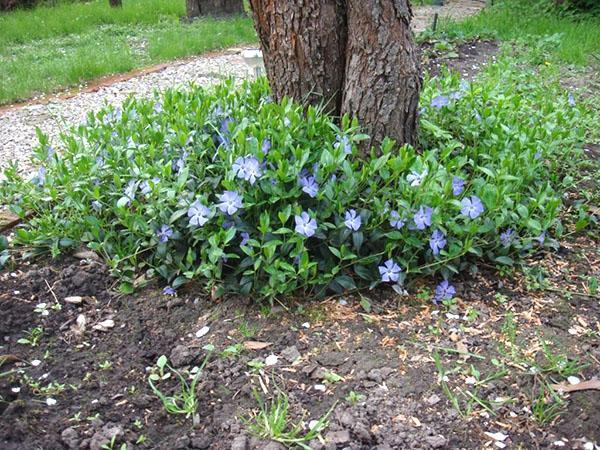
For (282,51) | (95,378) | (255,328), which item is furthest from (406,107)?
(95,378)

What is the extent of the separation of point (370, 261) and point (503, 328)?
0.58 m

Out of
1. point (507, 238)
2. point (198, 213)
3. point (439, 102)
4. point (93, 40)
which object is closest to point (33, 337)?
point (198, 213)

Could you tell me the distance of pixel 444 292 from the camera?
107 inches

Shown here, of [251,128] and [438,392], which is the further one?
[251,128]

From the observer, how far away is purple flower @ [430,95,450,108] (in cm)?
356

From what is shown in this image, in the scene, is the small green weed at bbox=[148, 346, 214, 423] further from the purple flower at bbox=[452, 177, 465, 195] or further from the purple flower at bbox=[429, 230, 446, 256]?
the purple flower at bbox=[452, 177, 465, 195]

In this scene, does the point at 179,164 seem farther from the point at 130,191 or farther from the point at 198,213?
the point at 198,213

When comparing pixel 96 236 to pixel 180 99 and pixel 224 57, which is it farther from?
pixel 224 57

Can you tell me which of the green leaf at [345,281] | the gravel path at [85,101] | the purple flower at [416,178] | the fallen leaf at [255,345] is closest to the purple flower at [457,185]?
the purple flower at [416,178]

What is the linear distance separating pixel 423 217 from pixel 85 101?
13.5 feet

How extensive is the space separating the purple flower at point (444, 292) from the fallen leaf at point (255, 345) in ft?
2.45

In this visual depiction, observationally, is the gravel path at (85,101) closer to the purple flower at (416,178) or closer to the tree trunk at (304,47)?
the tree trunk at (304,47)

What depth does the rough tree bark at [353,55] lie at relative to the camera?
2986 mm

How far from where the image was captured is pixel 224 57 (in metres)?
7.63
